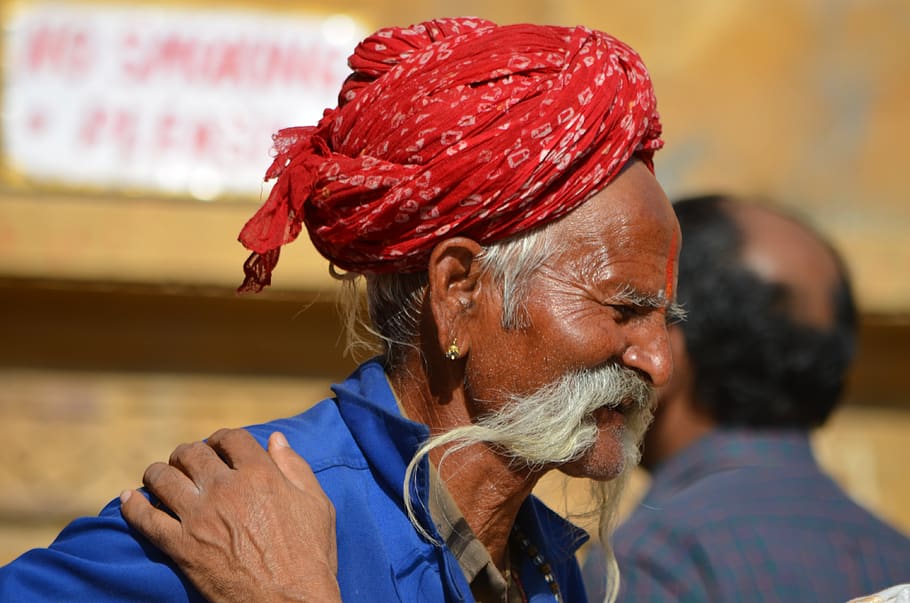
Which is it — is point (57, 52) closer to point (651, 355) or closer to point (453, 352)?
point (453, 352)

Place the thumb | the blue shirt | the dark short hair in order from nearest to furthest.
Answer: the blue shirt → the thumb → the dark short hair

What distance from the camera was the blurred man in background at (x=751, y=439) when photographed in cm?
309

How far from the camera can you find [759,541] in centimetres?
313

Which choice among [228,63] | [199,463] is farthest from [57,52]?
[199,463]

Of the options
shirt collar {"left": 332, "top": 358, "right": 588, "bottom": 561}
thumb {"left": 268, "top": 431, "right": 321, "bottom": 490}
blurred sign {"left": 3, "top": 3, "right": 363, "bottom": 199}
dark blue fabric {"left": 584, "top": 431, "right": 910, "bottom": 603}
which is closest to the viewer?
thumb {"left": 268, "top": 431, "right": 321, "bottom": 490}

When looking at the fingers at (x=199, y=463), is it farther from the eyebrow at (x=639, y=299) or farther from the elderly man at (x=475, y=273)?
the eyebrow at (x=639, y=299)

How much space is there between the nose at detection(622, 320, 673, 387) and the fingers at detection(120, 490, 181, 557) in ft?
2.87

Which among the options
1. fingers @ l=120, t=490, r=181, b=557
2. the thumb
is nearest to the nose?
the thumb

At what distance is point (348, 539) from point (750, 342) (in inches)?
69.6

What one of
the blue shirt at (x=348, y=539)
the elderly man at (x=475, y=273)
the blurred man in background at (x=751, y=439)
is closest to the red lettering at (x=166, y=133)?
the blurred man in background at (x=751, y=439)

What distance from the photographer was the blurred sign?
513 centimetres

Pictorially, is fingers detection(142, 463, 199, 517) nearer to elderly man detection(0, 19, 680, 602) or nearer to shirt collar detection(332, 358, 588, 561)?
elderly man detection(0, 19, 680, 602)

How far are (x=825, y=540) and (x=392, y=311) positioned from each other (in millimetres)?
1407

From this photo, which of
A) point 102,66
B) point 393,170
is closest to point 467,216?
point 393,170
